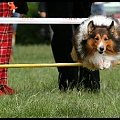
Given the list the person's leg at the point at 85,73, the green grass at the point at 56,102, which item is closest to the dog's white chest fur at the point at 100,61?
the green grass at the point at 56,102

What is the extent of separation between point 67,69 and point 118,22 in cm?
134

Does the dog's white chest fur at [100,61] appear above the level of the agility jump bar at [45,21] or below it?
below

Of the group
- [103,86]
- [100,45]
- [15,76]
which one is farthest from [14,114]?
[15,76]

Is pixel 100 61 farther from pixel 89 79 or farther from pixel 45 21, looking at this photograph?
pixel 89 79

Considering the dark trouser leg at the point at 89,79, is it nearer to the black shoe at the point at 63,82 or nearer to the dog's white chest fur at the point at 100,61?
the black shoe at the point at 63,82

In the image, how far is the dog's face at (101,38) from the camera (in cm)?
520

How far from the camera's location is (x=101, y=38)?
5223mm

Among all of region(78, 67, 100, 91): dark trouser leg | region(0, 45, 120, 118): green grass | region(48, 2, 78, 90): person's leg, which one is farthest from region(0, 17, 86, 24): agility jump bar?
region(78, 67, 100, 91): dark trouser leg

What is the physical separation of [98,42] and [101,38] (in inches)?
2.0

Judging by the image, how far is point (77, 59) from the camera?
19.1 feet

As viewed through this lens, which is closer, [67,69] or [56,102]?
[56,102]

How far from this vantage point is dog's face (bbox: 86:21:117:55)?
5204 mm

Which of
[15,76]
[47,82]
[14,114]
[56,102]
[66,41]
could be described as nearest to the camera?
[14,114]

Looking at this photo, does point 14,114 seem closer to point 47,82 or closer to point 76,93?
point 76,93
